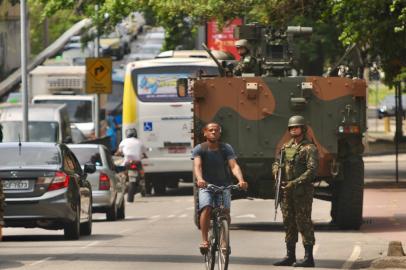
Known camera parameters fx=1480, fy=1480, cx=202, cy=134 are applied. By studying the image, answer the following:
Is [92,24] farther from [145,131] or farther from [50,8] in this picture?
[145,131]

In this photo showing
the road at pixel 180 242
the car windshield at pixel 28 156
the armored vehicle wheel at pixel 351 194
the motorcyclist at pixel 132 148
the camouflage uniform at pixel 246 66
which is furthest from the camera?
the motorcyclist at pixel 132 148

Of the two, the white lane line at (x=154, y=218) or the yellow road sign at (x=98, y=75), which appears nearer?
the white lane line at (x=154, y=218)

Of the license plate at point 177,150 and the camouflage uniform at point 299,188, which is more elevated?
the camouflage uniform at point 299,188

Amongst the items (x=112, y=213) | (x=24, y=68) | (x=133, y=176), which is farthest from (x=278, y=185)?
(x=24, y=68)

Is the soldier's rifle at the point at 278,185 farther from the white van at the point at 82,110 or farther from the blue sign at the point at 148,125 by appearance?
the white van at the point at 82,110

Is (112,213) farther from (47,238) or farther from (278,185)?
(278,185)

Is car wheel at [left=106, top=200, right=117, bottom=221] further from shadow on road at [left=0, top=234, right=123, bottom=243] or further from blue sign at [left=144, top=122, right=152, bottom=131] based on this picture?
blue sign at [left=144, top=122, right=152, bottom=131]

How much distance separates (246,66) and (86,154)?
4957 millimetres

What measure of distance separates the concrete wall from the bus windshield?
11278 mm

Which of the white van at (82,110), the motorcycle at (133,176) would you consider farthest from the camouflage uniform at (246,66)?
the white van at (82,110)

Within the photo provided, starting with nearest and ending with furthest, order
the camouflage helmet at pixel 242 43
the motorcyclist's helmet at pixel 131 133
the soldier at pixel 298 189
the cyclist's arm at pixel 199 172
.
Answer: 1. the cyclist's arm at pixel 199 172
2. the soldier at pixel 298 189
3. the camouflage helmet at pixel 242 43
4. the motorcyclist's helmet at pixel 131 133

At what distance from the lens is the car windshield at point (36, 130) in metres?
40.0

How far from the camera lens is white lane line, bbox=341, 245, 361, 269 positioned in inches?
690

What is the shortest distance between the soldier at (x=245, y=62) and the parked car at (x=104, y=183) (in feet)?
12.3
